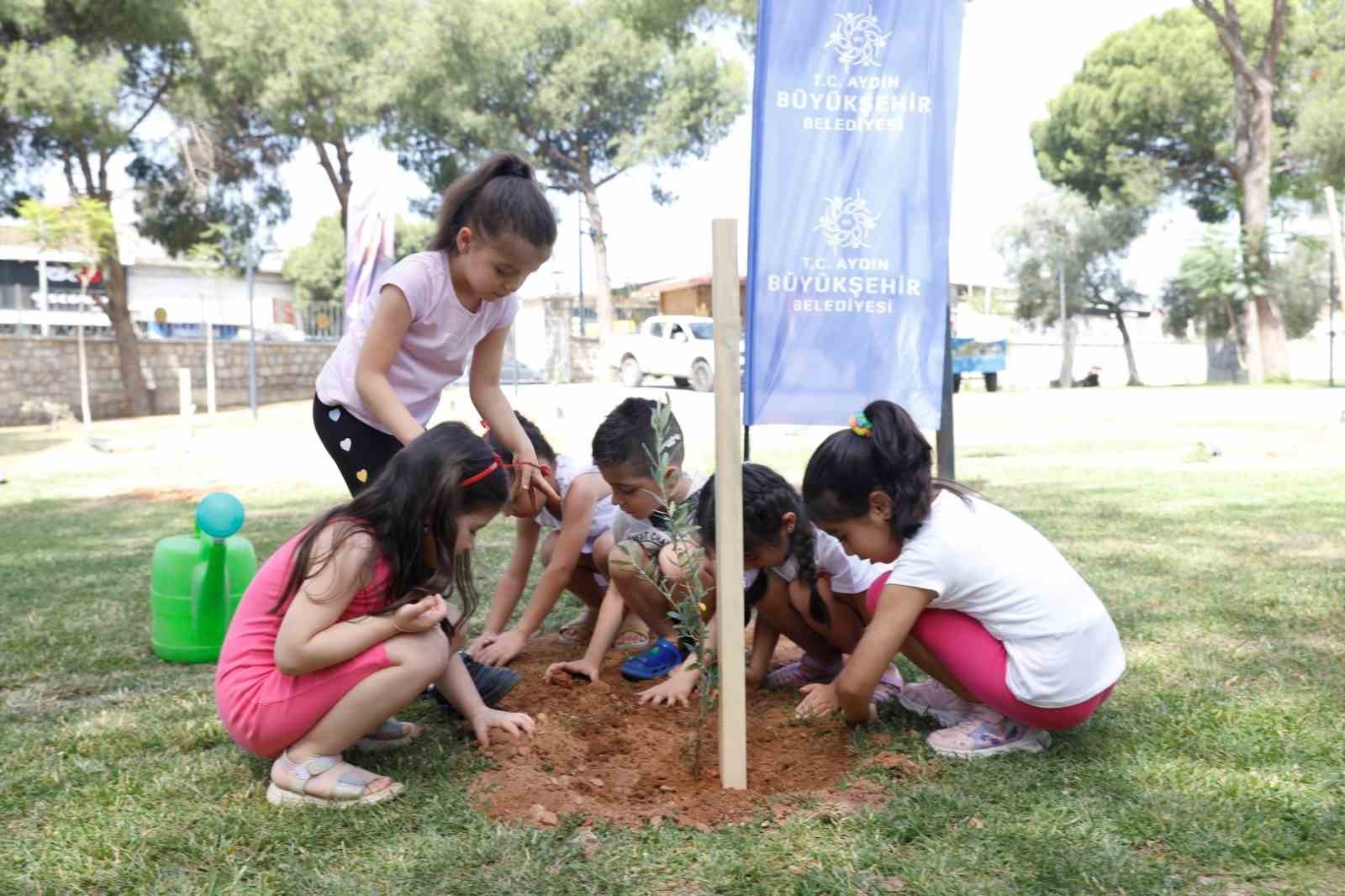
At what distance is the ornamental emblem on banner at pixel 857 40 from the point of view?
5434 mm

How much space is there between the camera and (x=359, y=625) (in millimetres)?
2275

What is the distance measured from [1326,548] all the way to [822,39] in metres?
3.38

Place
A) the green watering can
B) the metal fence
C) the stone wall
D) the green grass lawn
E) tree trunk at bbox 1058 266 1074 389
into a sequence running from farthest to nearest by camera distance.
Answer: tree trunk at bbox 1058 266 1074 389 → the metal fence → the stone wall → the green watering can → the green grass lawn

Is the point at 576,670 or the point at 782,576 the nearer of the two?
the point at 782,576

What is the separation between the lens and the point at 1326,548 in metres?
4.95

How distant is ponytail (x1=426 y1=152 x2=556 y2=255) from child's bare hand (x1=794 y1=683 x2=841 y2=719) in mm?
1373

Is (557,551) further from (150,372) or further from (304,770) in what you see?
(150,372)

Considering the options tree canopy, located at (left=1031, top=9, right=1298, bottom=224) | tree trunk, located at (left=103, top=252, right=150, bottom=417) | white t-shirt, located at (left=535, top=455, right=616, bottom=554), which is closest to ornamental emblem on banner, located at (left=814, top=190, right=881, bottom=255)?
white t-shirt, located at (left=535, top=455, right=616, bottom=554)

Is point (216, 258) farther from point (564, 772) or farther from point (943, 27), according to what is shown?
point (564, 772)

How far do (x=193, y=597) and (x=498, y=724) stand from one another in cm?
144

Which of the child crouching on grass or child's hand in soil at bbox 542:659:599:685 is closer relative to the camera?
the child crouching on grass

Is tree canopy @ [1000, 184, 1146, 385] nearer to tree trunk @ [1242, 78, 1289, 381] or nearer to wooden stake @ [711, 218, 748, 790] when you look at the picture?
tree trunk @ [1242, 78, 1289, 381]

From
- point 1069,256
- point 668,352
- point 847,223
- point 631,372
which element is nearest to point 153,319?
point 631,372

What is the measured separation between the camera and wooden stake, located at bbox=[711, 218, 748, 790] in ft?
7.23
